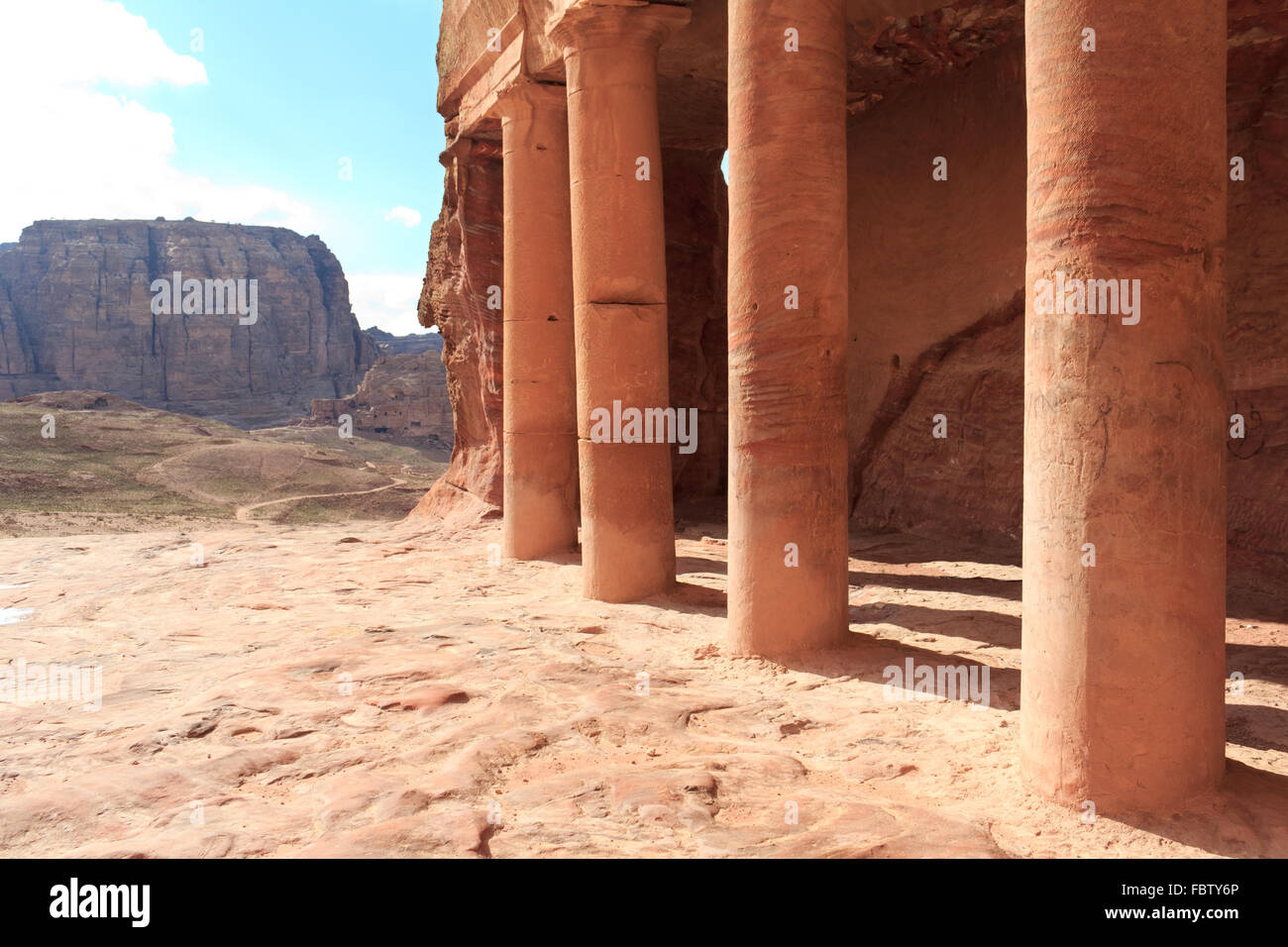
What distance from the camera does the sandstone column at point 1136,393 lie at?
4133 mm

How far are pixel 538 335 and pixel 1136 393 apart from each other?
827cm

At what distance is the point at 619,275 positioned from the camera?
908 centimetres

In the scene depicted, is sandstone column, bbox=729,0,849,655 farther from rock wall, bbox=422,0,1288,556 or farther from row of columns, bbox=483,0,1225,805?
rock wall, bbox=422,0,1288,556

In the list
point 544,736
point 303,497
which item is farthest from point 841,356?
point 303,497

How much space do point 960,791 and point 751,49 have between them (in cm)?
510

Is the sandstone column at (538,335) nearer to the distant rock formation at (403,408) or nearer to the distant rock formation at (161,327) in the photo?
the distant rock formation at (403,408)

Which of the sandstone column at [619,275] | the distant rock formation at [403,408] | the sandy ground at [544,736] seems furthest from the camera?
the distant rock formation at [403,408]

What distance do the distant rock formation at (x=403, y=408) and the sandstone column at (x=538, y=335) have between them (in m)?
Result: 37.2

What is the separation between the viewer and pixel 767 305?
6.83 meters

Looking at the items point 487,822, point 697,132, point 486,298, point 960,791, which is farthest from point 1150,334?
point 486,298

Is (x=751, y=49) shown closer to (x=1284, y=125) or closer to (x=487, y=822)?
(x=487, y=822)

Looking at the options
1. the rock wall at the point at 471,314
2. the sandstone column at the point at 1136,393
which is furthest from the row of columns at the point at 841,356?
the rock wall at the point at 471,314

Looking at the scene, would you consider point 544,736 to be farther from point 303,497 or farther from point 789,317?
point 303,497

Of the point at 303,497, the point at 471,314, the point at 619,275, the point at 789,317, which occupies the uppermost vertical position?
the point at 471,314
